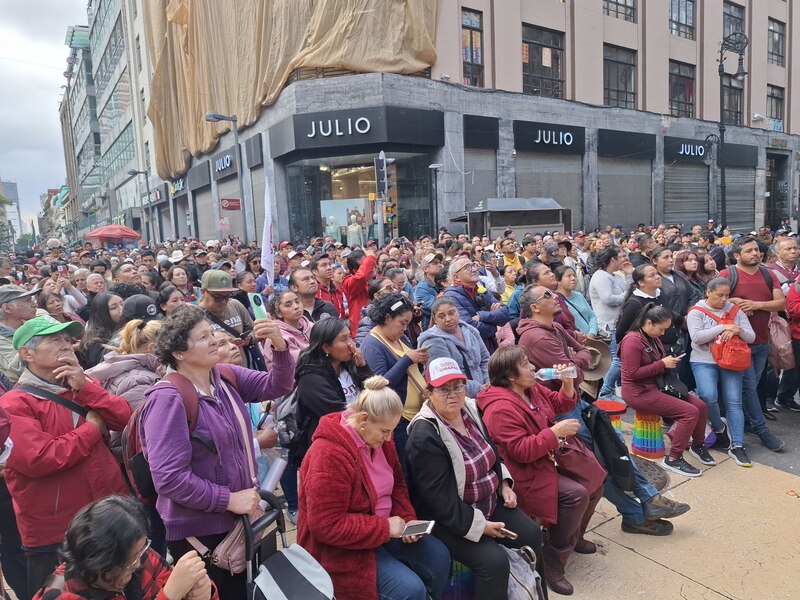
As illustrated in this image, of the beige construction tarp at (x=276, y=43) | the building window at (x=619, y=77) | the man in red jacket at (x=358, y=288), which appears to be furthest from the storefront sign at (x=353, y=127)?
the man in red jacket at (x=358, y=288)

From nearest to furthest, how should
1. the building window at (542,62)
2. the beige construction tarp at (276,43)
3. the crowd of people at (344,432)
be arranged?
the crowd of people at (344,432) → the beige construction tarp at (276,43) → the building window at (542,62)

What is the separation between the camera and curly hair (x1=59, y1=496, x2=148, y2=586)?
6.30ft

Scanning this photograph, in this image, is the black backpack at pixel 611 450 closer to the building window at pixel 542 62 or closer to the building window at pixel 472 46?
the building window at pixel 472 46

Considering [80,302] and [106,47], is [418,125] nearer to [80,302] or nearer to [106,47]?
[80,302]

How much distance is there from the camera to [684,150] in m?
28.8

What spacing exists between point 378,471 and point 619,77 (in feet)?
95.0

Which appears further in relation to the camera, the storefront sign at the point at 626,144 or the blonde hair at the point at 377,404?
the storefront sign at the point at 626,144

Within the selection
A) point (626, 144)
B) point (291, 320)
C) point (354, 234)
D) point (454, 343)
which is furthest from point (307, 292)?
point (626, 144)

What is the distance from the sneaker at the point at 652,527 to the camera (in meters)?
4.21

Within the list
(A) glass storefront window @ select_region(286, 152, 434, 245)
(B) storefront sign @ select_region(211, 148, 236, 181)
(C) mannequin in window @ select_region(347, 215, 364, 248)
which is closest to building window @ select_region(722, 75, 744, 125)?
(A) glass storefront window @ select_region(286, 152, 434, 245)

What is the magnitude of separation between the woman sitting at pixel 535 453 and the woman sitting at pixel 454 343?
0.72 m

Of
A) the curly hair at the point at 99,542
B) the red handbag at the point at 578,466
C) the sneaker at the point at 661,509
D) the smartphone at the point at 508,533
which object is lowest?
the sneaker at the point at 661,509

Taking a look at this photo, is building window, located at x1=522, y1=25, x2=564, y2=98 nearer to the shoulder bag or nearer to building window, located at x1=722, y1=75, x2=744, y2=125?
building window, located at x1=722, y1=75, x2=744, y2=125

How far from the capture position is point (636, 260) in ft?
26.5
